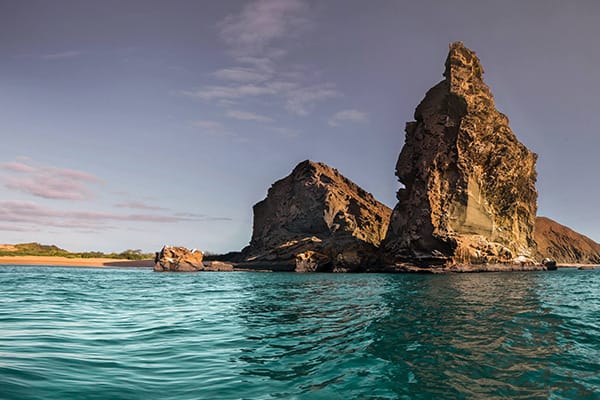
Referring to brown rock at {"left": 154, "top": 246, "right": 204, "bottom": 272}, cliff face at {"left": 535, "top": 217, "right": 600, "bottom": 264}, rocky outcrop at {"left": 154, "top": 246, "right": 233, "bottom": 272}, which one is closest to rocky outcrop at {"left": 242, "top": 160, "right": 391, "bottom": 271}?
rocky outcrop at {"left": 154, "top": 246, "right": 233, "bottom": 272}

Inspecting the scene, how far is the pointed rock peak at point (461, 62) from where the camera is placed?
251 ft

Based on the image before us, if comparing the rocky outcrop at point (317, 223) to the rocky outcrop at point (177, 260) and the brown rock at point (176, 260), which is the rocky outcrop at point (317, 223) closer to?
the rocky outcrop at point (177, 260)

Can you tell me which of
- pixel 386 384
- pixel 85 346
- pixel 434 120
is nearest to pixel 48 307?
pixel 85 346

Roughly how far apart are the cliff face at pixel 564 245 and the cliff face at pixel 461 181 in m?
106

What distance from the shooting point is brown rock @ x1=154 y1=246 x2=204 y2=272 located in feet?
257

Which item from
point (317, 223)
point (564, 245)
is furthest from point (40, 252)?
point (564, 245)

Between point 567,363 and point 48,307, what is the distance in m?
19.3

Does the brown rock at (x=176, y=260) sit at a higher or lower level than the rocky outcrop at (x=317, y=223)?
lower

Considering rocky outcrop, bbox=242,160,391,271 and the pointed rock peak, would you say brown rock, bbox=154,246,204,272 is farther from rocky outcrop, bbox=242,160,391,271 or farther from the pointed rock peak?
the pointed rock peak

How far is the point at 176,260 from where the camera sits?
80.4 metres

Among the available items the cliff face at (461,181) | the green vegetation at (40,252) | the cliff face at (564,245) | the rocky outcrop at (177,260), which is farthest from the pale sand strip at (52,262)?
the cliff face at (564,245)

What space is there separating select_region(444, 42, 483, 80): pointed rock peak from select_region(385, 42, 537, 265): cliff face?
0.21 metres

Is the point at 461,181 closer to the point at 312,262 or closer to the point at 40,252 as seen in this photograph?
the point at 312,262

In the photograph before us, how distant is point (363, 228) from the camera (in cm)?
10200
